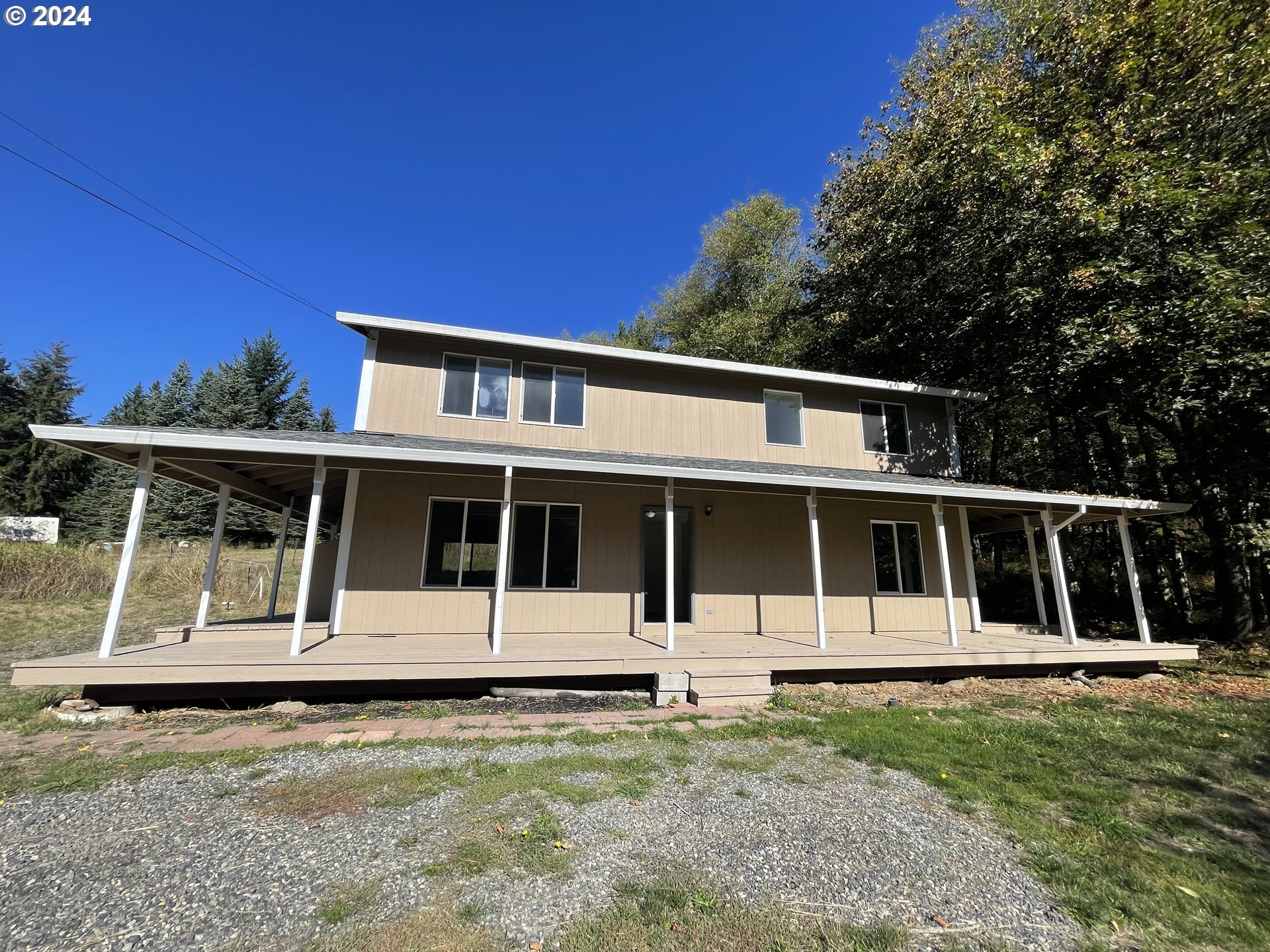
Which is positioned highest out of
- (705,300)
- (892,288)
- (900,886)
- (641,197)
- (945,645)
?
(641,197)

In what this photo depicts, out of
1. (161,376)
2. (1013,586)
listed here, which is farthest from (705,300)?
(161,376)

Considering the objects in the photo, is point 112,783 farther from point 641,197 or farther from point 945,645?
point 641,197

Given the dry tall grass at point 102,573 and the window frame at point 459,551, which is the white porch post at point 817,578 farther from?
the dry tall grass at point 102,573

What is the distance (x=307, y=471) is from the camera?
753 centimetres

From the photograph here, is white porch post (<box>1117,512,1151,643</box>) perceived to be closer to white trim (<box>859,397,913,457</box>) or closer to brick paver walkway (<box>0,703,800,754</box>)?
white trim (<box>859,397,913,457</box>)

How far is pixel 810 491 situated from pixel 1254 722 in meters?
4.87

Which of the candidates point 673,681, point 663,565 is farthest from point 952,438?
point 673,681

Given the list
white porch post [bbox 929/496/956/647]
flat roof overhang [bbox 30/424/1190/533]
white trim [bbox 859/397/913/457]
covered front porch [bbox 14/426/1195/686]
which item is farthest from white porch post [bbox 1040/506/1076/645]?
white trim [bbox 859/397/913/457]

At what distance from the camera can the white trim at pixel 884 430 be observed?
33.3 ft

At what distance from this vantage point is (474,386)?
8.45 metres

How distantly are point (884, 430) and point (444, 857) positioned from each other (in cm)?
1002

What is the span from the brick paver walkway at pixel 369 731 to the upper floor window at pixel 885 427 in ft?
21.0

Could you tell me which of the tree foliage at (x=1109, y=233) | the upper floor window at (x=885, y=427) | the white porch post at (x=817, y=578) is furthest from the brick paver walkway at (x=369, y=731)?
the tree foliage at (x=1109, y=233)

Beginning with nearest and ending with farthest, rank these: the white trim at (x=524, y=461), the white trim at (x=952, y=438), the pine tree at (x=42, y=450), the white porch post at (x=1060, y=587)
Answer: the white trim at (x=524, y=461), the white porch post at (x=1060, y=587), the white trim at (x=952, y=438), the pine tree at (x=42, y=450)
